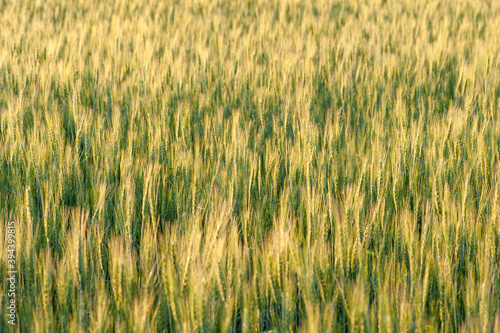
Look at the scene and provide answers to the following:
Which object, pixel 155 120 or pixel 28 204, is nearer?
pixel 28 204

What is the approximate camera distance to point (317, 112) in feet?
8.84

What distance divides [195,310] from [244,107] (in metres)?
1.77

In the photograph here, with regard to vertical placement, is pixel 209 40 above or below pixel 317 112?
above

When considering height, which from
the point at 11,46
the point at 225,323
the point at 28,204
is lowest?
the point at 225,323

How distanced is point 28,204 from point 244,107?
1454mm

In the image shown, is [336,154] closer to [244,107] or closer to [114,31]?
[244,107]

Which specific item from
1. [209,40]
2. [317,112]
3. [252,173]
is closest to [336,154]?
[252,173]

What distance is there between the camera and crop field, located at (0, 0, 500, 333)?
1.21 m

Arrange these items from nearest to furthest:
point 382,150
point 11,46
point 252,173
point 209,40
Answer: point 252,173 < point 382,150 < point 11,46 < point 209,40

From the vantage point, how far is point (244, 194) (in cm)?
174

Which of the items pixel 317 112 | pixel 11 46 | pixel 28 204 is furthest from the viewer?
pixel 11 46

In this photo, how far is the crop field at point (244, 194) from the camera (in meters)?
1.21

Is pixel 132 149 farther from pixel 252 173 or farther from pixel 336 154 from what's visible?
pixel 336 154

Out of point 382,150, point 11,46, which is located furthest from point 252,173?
point 11,46
